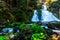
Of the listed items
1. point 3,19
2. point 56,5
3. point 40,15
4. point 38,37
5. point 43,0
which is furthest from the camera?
point 43,0

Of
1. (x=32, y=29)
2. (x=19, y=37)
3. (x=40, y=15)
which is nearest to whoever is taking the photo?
(x=19, y=37)

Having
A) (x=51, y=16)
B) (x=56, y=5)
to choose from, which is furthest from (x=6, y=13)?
(x=56, y=5)

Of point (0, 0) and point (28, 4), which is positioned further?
point (28, 4)

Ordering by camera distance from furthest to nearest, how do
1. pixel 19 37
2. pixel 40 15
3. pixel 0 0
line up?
pixel 40 15, pixel 0 0, pixel 19 37

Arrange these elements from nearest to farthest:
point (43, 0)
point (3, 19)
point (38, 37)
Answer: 1. point (38, 37)
2. point (3, 19)
3. point (43, 0)

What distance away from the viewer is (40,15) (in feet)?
71.4

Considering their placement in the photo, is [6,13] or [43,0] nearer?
[6,13]

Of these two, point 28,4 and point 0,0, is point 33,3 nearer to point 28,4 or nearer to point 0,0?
point 28,4

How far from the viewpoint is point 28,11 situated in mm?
20906

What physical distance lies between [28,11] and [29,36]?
515 inches

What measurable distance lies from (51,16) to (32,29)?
1440cm

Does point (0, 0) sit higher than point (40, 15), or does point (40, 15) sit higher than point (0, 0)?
point (0, 0)

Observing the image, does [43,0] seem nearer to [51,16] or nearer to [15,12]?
[51,16]

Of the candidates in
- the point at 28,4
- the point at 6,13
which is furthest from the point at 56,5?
the point at 6,13
